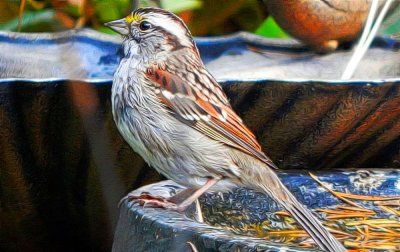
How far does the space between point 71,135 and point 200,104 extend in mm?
711

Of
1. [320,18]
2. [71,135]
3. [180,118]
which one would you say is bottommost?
[71,135]

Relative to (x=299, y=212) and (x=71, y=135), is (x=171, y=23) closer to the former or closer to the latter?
(x=299, y=212)

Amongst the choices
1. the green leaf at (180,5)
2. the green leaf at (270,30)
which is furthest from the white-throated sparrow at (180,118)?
the green leaf at (270,30)

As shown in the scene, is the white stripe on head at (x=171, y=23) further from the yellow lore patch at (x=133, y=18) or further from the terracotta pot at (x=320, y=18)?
the terracotta pot at (x=320, y=18)

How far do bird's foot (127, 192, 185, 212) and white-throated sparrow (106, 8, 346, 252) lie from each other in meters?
0.04

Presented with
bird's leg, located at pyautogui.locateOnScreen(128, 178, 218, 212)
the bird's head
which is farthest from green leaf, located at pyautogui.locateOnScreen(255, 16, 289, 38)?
bird's leg, located at pyautogui.locateOnScreen(128, 178, 218, 212)

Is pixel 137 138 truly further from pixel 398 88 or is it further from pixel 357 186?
pixel 398 88

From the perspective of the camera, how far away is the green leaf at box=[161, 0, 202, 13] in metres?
2.95

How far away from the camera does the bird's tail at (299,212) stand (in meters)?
2.29

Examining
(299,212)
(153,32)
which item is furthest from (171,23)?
(299,212)

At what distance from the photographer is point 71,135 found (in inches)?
122

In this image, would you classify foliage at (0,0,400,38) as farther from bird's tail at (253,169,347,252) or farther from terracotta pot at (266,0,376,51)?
bird's tail at (253,169,347,252)

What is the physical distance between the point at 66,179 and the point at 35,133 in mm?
224

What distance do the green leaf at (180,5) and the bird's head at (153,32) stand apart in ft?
1.25
